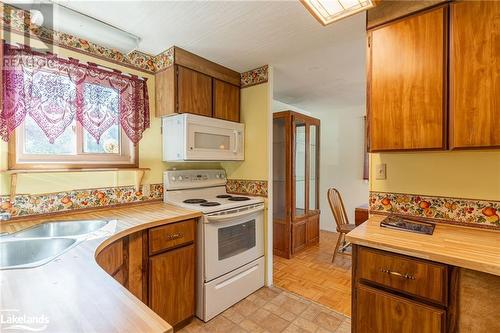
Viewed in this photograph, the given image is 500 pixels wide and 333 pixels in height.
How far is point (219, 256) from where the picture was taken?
6.52ft

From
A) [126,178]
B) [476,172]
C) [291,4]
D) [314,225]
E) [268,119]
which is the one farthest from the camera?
[314,225]

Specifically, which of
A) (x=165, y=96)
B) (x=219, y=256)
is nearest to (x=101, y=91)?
(x=165, y=96)

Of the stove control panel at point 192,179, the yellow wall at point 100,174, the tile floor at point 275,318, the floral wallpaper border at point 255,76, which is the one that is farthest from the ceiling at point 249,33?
the tile floor at point 275,318

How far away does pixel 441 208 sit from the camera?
1.49 m

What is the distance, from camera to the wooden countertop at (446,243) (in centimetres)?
97

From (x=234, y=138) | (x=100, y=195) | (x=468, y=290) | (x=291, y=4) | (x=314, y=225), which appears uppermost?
(x=291, y=4)

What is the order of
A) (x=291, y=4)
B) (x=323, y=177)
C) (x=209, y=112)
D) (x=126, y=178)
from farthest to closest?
(x=323, y=177) < (x=209, y=112) < (x=126, y=178) < (x=291, y=4)

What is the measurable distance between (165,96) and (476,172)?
2309mm

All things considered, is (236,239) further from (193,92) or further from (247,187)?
(193,92)

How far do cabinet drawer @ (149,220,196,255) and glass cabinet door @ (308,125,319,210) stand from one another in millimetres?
2222

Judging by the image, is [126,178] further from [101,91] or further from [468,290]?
[468,290]

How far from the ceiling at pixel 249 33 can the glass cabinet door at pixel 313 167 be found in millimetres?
1000

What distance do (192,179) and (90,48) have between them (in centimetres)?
138

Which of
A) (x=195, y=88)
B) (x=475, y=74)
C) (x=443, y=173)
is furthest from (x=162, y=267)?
(x=475, y=74)
